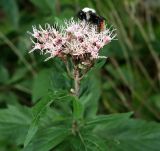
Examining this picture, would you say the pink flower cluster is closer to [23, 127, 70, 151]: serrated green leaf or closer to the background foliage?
the background foliage

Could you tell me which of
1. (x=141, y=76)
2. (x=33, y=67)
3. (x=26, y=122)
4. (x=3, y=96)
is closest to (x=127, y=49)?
(x=141, y=76)

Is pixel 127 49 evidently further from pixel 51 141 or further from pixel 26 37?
pixel 51 141

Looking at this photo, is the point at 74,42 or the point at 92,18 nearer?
the point at 74,42

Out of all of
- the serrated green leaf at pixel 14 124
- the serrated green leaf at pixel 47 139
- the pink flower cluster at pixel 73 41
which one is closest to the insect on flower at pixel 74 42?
the pink flower cluster at pixel 73 41

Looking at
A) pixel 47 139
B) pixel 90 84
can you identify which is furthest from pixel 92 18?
pixel 47 139

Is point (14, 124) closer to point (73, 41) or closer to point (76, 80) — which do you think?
point (76, 80)

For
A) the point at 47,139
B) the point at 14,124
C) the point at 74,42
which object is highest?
the point at 74,42

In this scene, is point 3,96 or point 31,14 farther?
point 31,14

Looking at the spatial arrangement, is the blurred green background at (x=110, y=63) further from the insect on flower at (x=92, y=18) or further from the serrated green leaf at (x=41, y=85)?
the insect on flower at (x=92, y=18)
